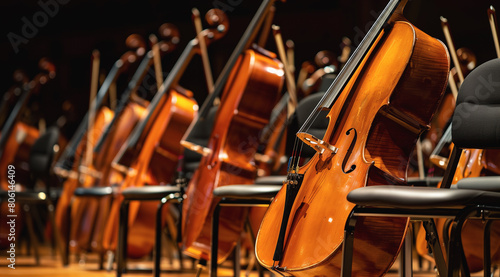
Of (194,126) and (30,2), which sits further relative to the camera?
(30,2)

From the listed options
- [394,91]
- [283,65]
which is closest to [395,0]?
[394,91]

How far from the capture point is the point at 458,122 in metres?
2.01

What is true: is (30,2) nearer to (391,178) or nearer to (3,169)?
(3,169)

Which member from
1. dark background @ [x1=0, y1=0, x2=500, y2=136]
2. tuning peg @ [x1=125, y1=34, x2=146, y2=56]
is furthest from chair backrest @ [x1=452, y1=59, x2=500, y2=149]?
tuning peg @ [x1=125, y1=34, x2=146, y2=56]

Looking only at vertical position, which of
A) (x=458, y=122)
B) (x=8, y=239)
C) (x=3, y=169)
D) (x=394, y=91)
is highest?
(x=394, y=91)

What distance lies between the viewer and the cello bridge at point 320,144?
1.88 m

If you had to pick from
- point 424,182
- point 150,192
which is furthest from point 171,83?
point 424,182

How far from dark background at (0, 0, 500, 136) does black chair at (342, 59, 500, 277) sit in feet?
6.82

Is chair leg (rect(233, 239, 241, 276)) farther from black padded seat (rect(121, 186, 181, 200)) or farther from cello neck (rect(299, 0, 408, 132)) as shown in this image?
cello neck (rect(299, 0, 408, 132))

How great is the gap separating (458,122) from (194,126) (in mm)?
1254

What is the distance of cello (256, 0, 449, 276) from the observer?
70.1 inches

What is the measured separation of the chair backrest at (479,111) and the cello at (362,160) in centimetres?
17

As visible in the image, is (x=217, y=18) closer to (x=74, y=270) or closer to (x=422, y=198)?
(x=74, y=270)

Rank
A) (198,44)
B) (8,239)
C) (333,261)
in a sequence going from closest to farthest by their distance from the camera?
(333,261) < (198,44) < (8,239)
